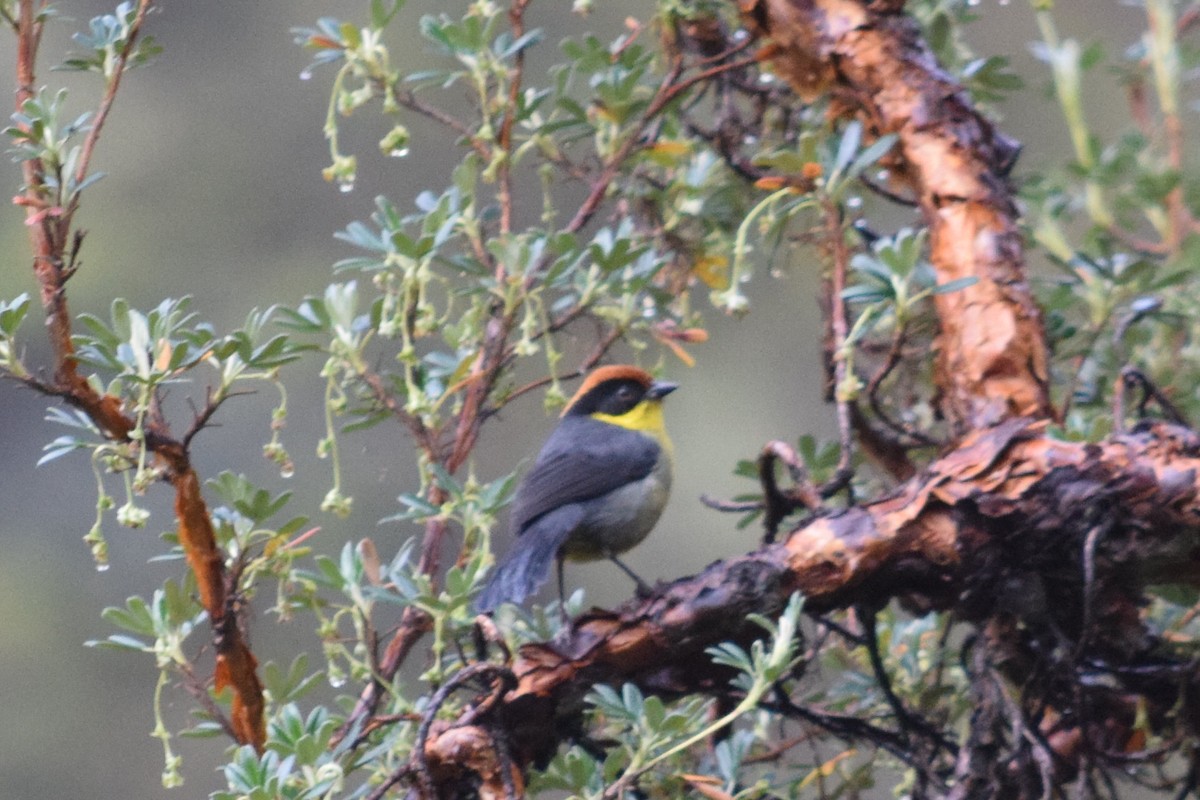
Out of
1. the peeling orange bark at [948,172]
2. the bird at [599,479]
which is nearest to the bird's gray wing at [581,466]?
the bird at [599,479]

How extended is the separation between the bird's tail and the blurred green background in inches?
41.3

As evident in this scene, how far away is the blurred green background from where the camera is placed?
2576 mm

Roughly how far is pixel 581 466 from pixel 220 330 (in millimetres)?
1251

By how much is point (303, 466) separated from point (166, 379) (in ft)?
6.46

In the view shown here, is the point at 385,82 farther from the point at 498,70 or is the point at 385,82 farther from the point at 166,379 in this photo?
the point at 166,379

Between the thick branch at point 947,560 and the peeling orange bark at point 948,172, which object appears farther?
the peeling orange bark at point 948,172

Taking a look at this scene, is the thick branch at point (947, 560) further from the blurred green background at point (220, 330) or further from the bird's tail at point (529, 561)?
the blurred green background at point (220, 330)

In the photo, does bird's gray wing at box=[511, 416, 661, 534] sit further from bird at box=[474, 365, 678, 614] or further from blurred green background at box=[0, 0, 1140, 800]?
blurred green background at box=[0, 0, 1140, 800]

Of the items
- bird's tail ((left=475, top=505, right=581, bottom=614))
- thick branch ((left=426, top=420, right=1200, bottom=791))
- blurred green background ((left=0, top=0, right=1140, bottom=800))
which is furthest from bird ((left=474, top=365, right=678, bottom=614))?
blurred green background ((left=0, top=0, right=1140, bottom=800))

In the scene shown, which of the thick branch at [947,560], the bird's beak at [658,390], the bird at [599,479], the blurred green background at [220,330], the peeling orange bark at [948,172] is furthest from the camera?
the blurred green background at [220,330]

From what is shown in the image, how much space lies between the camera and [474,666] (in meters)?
0.94

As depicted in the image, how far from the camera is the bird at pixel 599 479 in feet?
5.10

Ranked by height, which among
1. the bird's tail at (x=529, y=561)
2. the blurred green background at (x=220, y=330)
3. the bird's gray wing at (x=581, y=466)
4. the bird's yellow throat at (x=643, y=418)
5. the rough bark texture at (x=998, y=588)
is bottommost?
the rough bark texture at (x=998, y=588)

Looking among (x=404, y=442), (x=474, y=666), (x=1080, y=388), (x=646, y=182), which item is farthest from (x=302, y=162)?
(x=474, y=666)
